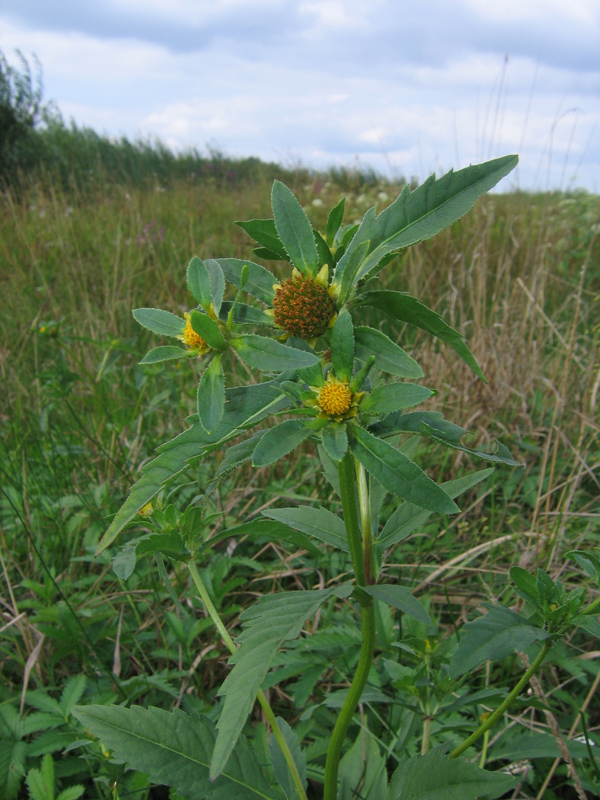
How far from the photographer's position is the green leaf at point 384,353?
621 mm

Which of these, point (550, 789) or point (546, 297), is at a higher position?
point (546, 297)

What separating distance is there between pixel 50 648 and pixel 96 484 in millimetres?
631

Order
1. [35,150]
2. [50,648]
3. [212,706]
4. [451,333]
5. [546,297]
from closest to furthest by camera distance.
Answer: [451,333], [212,706], [50,648], [546,297], [35,150]

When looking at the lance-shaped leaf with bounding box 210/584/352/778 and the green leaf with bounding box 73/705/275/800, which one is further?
the green leaf with bounding box 73/705/275/800

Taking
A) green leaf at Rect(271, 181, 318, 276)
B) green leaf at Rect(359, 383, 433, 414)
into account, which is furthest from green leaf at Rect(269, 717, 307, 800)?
green leaf at Rect(271, 181, 318, 276)

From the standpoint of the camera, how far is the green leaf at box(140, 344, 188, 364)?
71cm

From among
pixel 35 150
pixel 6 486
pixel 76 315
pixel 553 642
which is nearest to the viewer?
pixel 553 642

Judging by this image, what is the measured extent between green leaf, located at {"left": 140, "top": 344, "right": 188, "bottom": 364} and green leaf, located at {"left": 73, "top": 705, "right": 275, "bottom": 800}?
0.54m

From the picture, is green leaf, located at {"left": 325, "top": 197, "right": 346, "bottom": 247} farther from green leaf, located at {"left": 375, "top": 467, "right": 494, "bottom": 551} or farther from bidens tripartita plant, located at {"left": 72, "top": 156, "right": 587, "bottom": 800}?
green leaf, located at {"left": 375, "top": 467, "right": 494, "bottom": 551}

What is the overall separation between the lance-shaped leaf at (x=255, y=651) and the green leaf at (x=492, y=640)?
0.17 metres

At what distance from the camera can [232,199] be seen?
8641 mm

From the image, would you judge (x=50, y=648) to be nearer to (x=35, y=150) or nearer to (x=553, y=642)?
(x=553, y=642)

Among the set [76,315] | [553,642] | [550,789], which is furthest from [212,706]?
[76,315]

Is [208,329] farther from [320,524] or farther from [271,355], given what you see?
[320,524]
